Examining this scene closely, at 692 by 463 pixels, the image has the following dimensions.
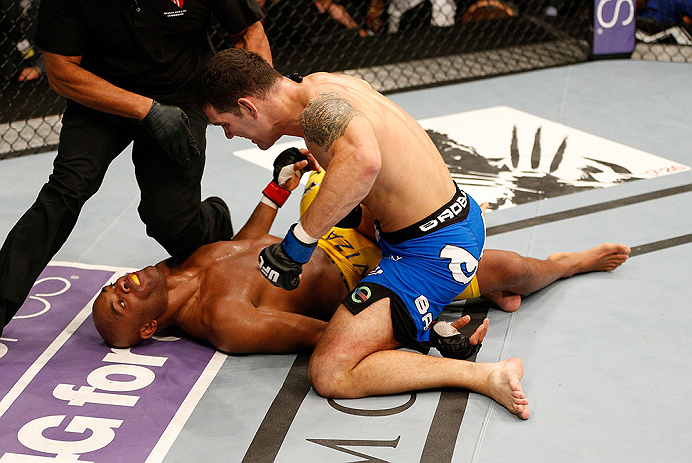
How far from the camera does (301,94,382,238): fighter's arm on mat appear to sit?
2.08 metres

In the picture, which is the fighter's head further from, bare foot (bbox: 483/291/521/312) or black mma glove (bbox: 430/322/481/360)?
bare foot (bbox: 483/291/521/312)

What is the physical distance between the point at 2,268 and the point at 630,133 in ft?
10.2

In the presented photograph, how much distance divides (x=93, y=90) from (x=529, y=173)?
205 centimetres

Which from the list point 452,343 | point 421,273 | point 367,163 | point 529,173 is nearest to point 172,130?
point 367,163

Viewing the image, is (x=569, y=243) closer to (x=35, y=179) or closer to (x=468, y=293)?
(x=468, y=293)

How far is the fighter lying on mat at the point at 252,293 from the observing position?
2453mm

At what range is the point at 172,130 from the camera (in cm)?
258

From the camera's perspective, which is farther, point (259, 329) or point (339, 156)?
point (259, 329)

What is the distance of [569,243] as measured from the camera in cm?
317

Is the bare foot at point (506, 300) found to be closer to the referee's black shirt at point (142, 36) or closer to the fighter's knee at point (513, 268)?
the fighter's knee at point (513, 268)

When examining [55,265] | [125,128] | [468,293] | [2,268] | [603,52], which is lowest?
[603,52]

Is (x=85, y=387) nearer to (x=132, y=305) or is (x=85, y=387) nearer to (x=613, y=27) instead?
(x=132, y=305)

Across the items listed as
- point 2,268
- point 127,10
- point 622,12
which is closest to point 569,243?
point 127,10

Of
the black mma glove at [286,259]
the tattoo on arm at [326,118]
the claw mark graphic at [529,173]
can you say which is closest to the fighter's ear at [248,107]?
the tattoo on arm at [326,118]
